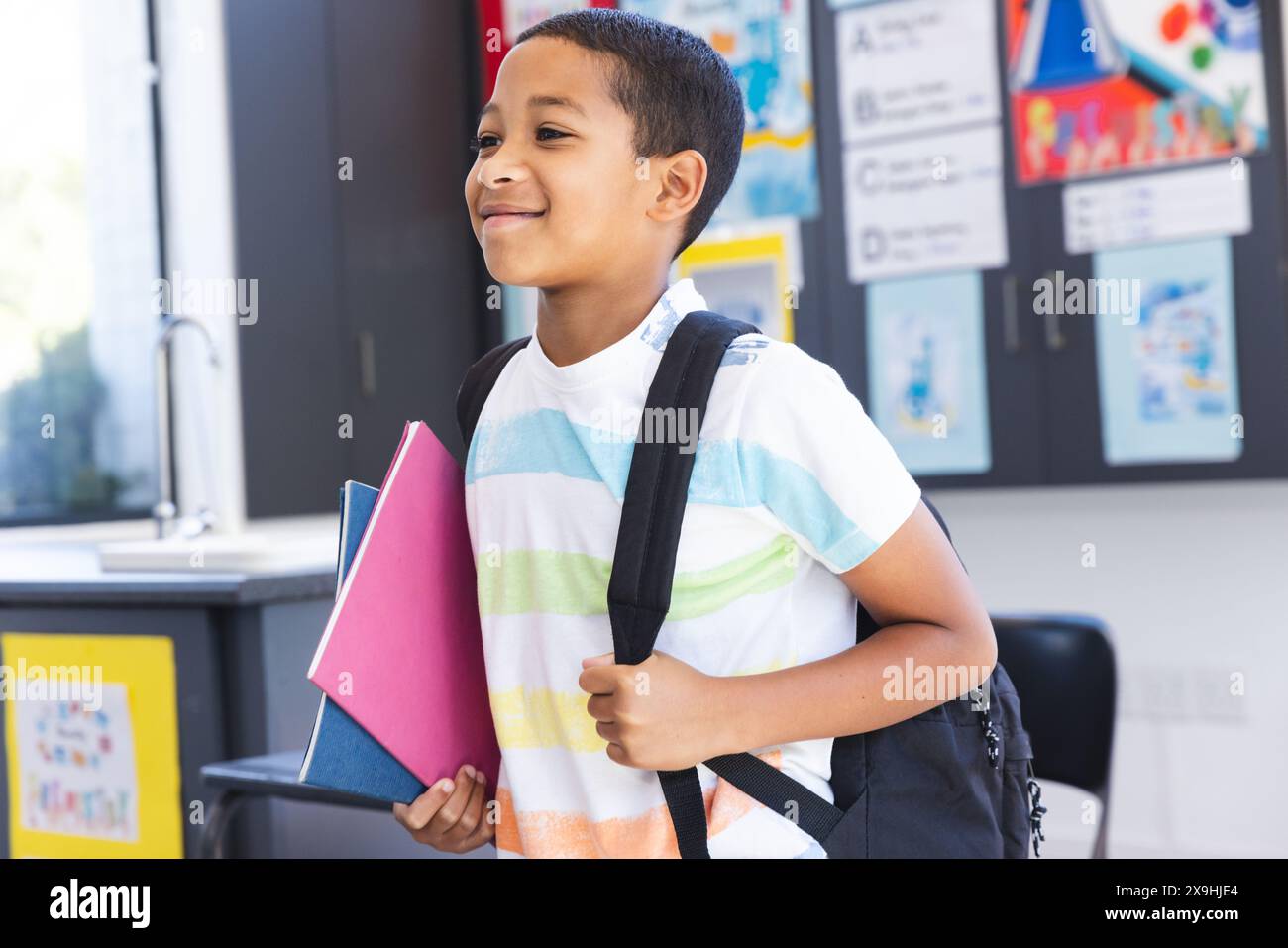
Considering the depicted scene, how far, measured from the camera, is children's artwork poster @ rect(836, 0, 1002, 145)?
9.45ft

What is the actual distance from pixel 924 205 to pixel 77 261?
195cm

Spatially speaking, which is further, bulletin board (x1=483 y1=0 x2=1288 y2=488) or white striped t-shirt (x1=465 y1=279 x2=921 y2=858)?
bulletin board (x1=483 y1=0 x2=1288 y2=488)

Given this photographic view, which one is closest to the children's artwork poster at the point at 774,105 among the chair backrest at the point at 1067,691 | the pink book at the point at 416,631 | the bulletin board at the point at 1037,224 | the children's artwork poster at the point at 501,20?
the bulletin board at the point at 1037,224

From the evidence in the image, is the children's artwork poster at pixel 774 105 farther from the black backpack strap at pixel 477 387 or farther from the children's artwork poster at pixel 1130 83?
the black backpack strap at pixel 477 387

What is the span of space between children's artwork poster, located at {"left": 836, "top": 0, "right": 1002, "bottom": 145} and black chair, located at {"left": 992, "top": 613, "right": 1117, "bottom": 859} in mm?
1722

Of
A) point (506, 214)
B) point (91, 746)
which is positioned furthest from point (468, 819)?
point (91, 746)

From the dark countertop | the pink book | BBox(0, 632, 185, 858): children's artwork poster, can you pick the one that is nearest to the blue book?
the pink book

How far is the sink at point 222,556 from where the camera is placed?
1882mm

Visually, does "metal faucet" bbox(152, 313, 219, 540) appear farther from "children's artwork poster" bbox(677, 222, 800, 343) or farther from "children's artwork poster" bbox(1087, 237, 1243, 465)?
"children's artwork poster" bbox(1087, 237, 1243, 465)

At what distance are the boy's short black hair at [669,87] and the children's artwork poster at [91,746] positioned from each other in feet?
4.40

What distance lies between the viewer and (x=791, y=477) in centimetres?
65

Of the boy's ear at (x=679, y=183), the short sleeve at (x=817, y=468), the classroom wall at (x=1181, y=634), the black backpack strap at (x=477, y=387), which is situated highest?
the boy's ear at (x=679, y=183)

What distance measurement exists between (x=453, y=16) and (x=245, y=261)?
1.03 metres
